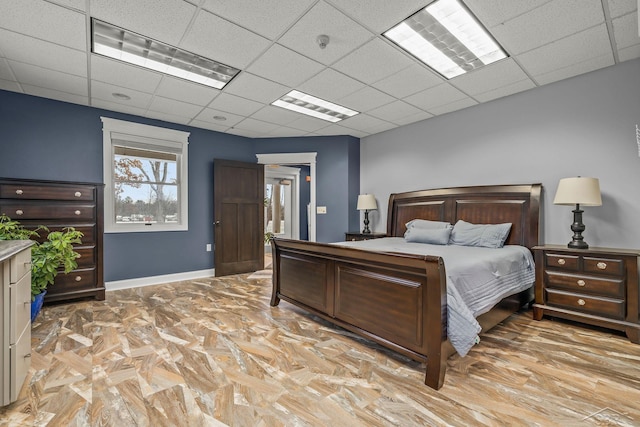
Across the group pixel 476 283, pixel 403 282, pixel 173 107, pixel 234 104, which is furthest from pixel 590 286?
pixel 173 107

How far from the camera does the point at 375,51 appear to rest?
273 centimetres

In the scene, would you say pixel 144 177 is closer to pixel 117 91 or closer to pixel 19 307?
pixel 117 91

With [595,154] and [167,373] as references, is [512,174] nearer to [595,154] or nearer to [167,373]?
[595,154]

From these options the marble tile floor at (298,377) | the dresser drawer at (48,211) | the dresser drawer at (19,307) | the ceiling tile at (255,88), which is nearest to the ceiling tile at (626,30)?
the marble tile floor at (298,377)

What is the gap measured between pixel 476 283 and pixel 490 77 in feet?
7.70

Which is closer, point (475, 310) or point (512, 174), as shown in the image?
point (475, 310)

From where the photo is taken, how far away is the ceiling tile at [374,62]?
2694 mm

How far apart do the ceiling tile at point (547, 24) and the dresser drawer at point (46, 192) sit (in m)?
4.49

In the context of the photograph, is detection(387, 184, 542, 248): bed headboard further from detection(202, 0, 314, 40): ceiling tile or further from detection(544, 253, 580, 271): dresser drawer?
detection(202, 0, 314, 40): ceiling tile

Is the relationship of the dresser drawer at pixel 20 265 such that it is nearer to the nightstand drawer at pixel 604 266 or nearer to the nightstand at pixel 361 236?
the nightstand at pixel 361 236

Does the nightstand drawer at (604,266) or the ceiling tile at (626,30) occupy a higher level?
the ceiling tile at (626,30)

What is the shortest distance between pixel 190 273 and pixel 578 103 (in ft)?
18.5

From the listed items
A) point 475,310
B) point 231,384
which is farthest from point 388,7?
point 231,384

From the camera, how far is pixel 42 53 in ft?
8.89
